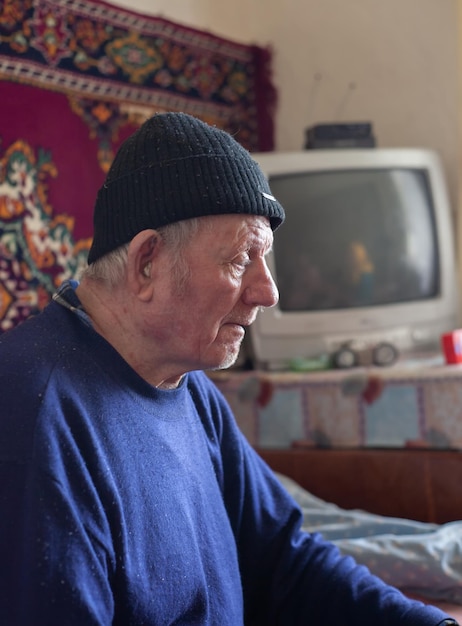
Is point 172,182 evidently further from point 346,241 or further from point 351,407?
point 346,241

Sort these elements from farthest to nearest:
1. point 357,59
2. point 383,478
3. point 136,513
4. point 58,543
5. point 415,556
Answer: point 357,59 < point 383,478 < point 415,556 < point 136,513 < point 58,543

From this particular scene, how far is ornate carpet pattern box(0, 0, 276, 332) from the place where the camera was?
2.24m

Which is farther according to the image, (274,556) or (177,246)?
(274,556)

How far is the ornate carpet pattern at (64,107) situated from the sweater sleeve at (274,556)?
106 cm

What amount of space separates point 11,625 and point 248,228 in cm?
53

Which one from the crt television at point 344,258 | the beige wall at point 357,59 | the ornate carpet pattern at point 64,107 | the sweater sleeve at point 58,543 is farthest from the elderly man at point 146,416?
the beige wall at point 357,59

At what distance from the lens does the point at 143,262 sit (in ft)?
3.53

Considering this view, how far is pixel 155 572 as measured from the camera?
1003 millimetres

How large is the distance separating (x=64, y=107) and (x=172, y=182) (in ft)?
4.76

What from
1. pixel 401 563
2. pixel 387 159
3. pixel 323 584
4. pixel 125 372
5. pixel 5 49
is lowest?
pixel 401 563

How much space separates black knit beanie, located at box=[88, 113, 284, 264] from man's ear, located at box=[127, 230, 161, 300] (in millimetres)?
13

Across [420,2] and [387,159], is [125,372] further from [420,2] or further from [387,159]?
[420,2]

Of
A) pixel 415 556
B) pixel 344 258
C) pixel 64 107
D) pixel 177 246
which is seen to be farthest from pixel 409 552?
pixel 64 107

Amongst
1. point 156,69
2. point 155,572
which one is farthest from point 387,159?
point 155,572
